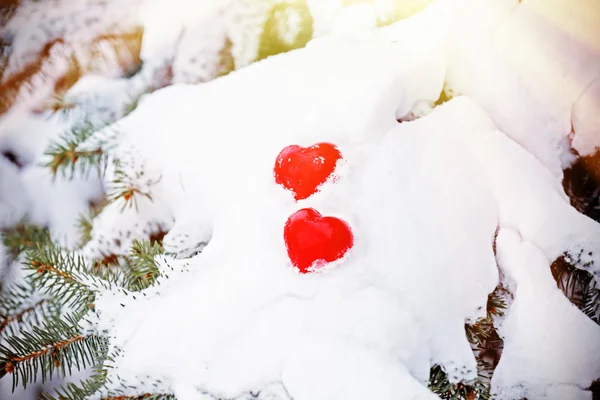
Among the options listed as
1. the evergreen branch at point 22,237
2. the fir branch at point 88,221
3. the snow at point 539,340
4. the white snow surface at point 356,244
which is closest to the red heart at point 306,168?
the white snow surface at point 356,244

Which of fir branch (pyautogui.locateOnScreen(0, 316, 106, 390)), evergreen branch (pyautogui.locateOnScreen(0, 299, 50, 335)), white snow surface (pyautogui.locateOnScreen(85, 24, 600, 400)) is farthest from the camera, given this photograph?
evergreen branch (pyautogui.locateOnScreen(0, 299, 50, 335))

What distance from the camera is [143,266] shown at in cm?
60

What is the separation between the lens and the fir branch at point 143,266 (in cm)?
58

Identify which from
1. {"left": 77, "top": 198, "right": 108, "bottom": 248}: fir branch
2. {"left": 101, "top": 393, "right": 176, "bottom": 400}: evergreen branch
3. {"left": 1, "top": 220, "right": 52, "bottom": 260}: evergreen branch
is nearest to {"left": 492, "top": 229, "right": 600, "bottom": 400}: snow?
{"left": 101, "top": 393, "right": 176, "bottom": 400}: evergreen branch

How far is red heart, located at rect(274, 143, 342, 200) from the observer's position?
0.48 meters

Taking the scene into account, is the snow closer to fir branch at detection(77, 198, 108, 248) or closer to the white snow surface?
the white snow surface

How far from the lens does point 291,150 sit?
1.65 ft

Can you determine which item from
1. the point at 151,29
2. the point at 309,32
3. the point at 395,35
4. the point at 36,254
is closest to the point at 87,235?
the point at 36,254

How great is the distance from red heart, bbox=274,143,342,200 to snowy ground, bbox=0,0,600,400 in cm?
1

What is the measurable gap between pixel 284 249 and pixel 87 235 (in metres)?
0.52

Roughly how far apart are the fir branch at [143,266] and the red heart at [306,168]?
9.3 inches

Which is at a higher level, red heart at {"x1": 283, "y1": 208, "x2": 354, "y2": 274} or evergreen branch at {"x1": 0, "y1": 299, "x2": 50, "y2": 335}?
red heart at {"x1": 283, "y1": 208, "x2": 354, "y2": 274}

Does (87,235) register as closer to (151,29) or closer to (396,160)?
(151,29)

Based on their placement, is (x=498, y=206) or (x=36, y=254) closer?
(x=498, y=206)
